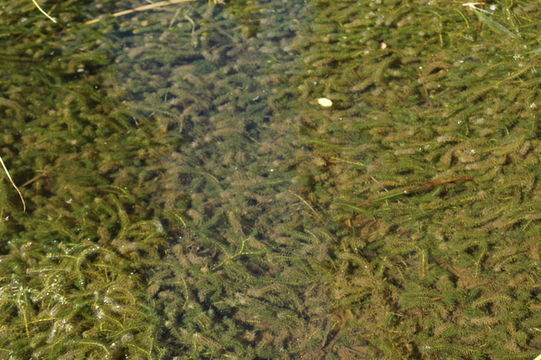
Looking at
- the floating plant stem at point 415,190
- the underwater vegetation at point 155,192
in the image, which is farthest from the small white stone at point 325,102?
the floating plant stem at point 415,190

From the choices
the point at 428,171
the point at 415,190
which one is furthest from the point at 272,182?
the point at 428,171

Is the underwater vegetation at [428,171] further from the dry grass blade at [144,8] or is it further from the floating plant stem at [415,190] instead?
the dry grass blade at [144,8]

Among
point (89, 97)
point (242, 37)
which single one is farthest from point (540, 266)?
point (89, 97)

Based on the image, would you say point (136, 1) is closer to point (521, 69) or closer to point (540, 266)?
point (521, 69)

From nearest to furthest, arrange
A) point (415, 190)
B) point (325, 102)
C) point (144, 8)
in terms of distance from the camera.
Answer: point (415, 190) → point (325, 102) → point (144, 8)

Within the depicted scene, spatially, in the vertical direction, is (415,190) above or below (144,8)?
below

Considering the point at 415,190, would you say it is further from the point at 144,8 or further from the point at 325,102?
the point at 144,8

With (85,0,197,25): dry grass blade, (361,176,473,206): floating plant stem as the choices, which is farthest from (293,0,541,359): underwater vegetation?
(85,0,197,25): dry grass blade

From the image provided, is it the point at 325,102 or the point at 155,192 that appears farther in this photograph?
the point at 325,102

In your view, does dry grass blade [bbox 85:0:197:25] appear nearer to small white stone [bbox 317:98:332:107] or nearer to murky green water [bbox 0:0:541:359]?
murky green water [bbox 0:0:541:359]
